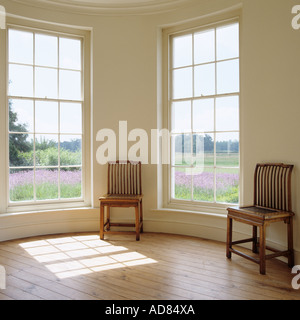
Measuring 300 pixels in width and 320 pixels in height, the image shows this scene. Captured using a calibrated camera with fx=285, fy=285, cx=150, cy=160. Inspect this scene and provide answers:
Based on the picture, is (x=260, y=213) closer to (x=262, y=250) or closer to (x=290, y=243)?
(x=262, y=250)

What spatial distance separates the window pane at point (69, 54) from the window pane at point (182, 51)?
1436 mm

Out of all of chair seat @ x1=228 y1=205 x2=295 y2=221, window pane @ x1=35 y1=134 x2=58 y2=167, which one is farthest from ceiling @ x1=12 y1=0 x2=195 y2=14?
chair seat @ x1=228 y1=205 x2=295 y2=221

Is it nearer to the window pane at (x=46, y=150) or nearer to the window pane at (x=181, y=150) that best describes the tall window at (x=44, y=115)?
the window pane at (x=46, y=150)

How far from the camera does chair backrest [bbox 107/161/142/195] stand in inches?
162

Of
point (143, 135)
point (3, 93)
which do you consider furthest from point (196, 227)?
point (3, 93)

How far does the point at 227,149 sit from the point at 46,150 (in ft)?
8.32

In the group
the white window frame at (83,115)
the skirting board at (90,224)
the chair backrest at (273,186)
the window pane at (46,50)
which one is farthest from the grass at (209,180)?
the window pane at (46,50)

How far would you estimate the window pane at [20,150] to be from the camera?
3906 millimetres

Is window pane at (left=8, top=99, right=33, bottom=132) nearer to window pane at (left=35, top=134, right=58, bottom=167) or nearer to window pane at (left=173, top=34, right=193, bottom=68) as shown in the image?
window pane at (left=35, top=134, right=58, bottom=167)

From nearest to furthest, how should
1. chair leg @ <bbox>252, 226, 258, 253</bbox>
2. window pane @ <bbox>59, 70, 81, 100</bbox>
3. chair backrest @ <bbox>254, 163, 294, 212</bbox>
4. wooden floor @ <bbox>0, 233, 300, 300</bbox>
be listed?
wooden floor @ <bbox>0, 233, 300, 300</bbox> → chair backrest @ <bbox>254, 163, 294, 212</bbox> → chair leg @ <bbox>252, 226, 258, 253</bbox> → window pane @ <bbox>59, 70, 81, 100</bbox>

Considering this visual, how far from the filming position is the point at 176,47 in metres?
4.16

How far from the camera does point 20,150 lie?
3.95m

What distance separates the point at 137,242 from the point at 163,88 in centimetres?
221

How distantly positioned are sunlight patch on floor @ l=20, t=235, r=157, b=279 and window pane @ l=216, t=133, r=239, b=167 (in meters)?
1.59
